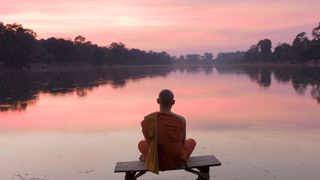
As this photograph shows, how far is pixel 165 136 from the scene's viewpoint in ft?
21.5

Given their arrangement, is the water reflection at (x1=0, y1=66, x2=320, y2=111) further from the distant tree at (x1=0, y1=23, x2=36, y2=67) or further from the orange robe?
the distant tree at (x1=0, y1=23, x2=36, y2=67)

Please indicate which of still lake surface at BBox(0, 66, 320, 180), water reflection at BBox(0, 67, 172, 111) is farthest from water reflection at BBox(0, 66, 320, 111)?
still lake surface at BBox(0, 66, 320, 180)

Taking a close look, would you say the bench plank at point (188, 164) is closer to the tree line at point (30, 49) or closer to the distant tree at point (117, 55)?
the tree line at point (30, 49)

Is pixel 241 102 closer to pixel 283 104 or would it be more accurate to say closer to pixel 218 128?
pixel 283 104

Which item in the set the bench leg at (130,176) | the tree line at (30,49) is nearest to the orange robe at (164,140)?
the bench leg at (130,176)

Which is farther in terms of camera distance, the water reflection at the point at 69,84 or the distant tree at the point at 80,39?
the distant tree at the point at 80,39

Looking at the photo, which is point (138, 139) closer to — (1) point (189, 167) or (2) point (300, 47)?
(1) point (189, 167)

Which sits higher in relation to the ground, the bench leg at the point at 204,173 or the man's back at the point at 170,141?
the man's back at the point at 170,141

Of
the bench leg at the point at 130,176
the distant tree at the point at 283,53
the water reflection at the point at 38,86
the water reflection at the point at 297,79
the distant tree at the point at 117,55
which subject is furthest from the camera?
Result: the distant tree at the point at 117,55

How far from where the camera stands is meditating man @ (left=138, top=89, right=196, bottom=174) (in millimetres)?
6539

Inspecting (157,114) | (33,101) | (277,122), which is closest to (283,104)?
(277,122)

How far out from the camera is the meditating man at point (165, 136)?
257 inches

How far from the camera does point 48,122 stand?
58.6ft

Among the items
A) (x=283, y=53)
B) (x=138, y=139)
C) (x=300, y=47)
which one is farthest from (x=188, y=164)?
(x=283, y=53)
